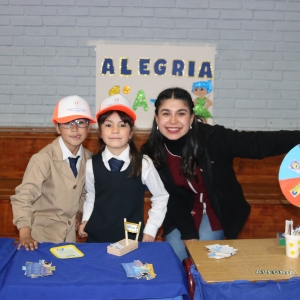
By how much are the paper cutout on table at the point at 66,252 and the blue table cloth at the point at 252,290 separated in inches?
22.7

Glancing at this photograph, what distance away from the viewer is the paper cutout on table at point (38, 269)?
1779mm

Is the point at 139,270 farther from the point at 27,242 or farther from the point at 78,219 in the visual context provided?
the point at 78,219

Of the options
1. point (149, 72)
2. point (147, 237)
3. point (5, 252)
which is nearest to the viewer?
point (5, 252)

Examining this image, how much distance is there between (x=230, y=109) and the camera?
4625 mm

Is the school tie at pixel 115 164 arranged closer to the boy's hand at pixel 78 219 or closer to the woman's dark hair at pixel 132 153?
the woman's dark hair at pixel 132 153

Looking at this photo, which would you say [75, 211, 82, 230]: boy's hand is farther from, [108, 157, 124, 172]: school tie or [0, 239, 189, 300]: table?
[0, 239, 189, 300]: table

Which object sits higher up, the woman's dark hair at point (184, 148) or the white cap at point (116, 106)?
the white cap at point (116, 106)

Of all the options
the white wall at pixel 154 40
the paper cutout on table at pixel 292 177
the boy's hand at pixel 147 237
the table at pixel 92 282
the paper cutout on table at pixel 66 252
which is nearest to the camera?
the table at pixel 92 282

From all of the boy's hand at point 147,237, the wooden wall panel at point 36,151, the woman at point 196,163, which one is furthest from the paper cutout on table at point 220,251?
the wooden wall panel at point 36,151

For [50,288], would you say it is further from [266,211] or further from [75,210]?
[266,211]

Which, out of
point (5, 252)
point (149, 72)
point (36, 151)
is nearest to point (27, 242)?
point (5, 252)

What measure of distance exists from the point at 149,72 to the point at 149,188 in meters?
2.18

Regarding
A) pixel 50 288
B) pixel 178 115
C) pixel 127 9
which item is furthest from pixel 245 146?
pixel 127 9

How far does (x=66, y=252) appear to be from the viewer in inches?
80.0
